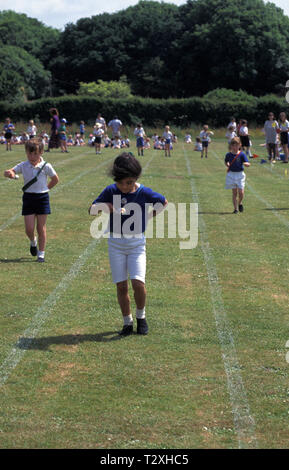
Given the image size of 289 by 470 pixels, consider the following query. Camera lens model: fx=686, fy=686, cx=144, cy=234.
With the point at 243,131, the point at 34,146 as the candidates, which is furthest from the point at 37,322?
the point at 243,131

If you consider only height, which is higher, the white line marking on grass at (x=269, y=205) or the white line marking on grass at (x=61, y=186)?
the white line marking on grass at (x=61, y=186)

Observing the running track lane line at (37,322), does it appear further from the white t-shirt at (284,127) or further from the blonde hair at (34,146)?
the white t-shirt at (284,127)

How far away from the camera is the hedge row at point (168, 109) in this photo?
190ft

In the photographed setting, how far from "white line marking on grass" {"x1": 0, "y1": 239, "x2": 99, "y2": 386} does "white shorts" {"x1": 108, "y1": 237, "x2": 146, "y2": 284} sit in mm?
1037

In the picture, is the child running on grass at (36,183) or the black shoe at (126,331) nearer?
the black shoe at (126,331)

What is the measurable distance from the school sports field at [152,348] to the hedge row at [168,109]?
46.3m

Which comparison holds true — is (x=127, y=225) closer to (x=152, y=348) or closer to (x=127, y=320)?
(x=127, y=320)

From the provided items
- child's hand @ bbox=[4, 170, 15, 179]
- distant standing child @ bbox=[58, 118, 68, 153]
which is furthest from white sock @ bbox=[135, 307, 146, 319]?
distant standing child @ bbox=[58, 118, 68, 153]

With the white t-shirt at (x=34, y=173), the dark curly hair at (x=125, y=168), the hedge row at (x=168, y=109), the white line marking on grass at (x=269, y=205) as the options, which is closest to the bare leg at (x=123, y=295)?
the dark curly hair at (x=125, y=168)

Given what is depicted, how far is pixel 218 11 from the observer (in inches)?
3499

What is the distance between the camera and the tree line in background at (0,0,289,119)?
280ft

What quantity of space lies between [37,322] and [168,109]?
173 ft

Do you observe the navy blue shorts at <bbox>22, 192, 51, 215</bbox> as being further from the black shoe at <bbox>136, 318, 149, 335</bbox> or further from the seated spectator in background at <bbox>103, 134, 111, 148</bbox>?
the seated spectator in background at <bbox>103, 134, 111, 148</bbox>

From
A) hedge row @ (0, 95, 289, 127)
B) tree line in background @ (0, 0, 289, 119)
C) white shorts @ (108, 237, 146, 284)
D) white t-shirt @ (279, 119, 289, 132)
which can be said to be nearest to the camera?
white shorts @ (108, 237, 146, 284)
